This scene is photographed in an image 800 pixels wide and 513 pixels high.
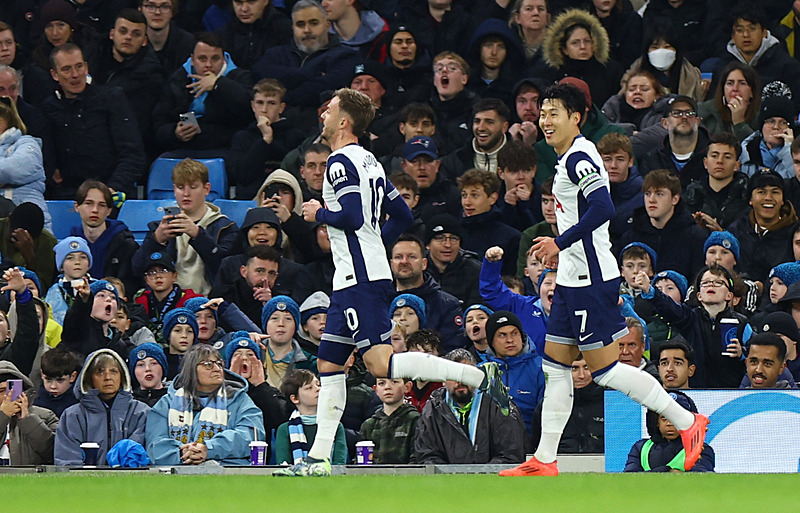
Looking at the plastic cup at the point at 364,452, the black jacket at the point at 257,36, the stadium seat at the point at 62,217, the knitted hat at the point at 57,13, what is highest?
the knitted hat at the point at 57,13

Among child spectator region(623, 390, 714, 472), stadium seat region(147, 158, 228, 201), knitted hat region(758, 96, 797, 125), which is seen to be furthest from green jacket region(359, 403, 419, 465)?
knitted hat region(758, 96, 797, 125)

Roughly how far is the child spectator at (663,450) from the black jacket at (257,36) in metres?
8.35

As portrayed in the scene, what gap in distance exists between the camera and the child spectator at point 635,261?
500 inches

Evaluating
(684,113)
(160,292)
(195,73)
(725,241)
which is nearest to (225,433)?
(160,292)

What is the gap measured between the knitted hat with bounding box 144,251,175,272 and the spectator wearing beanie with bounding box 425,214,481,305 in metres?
2.39

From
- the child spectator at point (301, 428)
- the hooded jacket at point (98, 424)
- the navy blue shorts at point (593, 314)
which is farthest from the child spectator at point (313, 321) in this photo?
the navy blue shorts at point (593, 314)

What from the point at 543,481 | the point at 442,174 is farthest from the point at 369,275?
the point at 442,174

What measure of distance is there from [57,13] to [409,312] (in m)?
7.04

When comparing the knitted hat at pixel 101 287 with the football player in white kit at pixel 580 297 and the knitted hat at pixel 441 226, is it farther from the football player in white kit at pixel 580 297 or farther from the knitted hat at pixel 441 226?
the football player in white kit at pixel 580 297

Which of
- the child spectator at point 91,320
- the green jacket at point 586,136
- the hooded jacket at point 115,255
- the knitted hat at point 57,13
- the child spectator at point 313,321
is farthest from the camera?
the knitted hat at point 57,13

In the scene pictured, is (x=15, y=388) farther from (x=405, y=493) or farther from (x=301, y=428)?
(x=405, y=493)

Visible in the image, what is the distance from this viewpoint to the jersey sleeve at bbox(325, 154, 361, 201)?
9070 millimetres

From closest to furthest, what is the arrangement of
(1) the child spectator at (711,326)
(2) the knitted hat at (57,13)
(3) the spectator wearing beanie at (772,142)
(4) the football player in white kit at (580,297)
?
(4) the football player in white kit at (580,297) → (1) the child spectator at (711,326) → (3) the spectator wearing beanie at (772,142) → (2) the knitted hat at (57,13)

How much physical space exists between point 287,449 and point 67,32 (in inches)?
305
